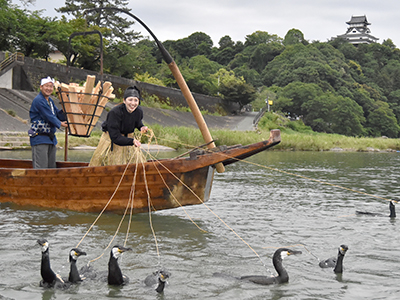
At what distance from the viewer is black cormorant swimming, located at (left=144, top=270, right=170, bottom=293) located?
4.78 m

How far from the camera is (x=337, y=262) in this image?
5617 millimetres

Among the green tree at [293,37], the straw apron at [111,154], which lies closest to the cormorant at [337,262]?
the straw apron at [111,154]

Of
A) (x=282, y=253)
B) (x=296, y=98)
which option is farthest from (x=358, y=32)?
(x=282, y=253)

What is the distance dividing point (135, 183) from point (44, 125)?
2.13 m

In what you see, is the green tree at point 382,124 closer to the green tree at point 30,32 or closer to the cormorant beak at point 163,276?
the green tree at point 30,32

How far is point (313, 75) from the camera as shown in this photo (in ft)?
258

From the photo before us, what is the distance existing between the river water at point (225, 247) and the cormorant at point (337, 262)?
0.28ft

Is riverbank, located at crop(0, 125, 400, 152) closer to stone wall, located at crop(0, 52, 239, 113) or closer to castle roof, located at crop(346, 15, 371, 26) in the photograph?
stone wall, located at crop(0, 52, 239, 113)

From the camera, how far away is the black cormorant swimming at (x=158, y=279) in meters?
4.78

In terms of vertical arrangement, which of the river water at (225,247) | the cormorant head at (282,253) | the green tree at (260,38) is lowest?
the river water at (225,247)

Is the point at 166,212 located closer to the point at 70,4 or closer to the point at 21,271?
the point at 21,271

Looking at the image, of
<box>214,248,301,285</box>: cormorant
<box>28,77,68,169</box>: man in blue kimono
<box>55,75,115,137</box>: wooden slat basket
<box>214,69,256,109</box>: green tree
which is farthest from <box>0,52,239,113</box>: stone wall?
<box>214,248,301,285</box>: cormorant

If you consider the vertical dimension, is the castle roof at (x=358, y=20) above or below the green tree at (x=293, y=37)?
above

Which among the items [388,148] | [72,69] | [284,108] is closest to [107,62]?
[72,69]
